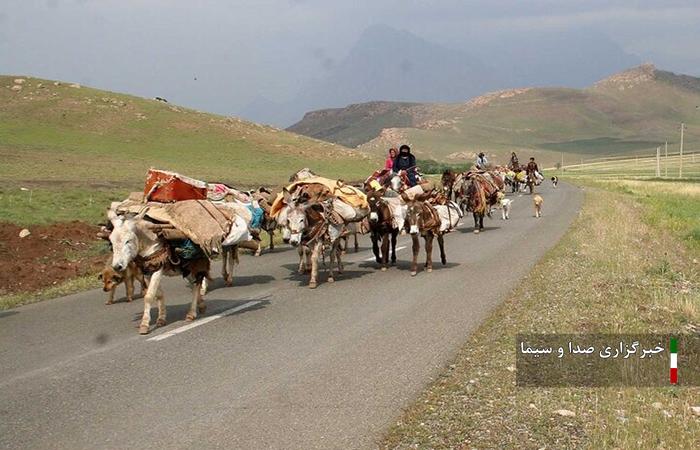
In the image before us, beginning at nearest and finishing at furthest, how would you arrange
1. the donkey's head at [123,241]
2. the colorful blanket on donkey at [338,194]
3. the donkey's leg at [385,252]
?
1. the donkey's head at [123,241]
2. the colorful blanket on donkey at [338,194]
3. the donkey's leg at [385,252]

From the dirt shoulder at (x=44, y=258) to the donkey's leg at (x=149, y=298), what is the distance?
165 inches

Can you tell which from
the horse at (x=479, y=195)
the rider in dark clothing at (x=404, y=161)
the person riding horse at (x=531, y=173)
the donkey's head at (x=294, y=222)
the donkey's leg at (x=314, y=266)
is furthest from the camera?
the person riding horse at (x=531, y=173)

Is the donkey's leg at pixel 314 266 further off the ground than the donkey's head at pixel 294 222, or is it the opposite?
the donkey's head at pixel 294 222

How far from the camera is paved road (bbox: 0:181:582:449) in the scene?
22.1 ft

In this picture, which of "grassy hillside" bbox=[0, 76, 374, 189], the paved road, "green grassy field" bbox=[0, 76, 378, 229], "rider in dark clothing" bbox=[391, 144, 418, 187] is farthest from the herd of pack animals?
"grassy hillside" bbox=[0, 76, 374, 189]

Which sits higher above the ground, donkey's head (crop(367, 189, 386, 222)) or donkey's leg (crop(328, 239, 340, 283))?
donkey's head (crop(367, 189, 386, 222))

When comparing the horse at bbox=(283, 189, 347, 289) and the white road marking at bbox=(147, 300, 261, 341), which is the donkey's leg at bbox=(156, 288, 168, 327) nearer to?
the white road marking at bbox=(147, 300, 261, 341)

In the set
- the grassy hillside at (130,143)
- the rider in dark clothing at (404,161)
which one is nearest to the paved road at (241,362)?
the rider in dark clothing at (404,161)

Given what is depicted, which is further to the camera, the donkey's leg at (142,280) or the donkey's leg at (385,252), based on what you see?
the donkey's leg at (385,252)

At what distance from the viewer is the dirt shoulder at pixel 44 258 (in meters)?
15.9

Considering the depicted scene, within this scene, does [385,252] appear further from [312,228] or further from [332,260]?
[312,228]

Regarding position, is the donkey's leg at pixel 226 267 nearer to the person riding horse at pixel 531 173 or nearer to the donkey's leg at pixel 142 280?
the donkey's leg at pixel 142 280

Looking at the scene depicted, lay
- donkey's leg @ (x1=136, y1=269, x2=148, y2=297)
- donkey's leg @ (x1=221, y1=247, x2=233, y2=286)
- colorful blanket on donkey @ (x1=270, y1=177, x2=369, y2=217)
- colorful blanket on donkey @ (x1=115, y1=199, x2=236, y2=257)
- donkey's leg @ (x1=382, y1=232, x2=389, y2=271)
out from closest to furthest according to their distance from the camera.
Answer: colorful blanket on donkey @ (x1=115, y1=199, x2=236, y2=257), donkey's leg @ (x1=136, y1=269, x2=148, y2=297), donkey's leg @ (x1=221, y1=247, x2=233, y2=286), colorful blanket on donkey @ (x1=270, y1=177, x2=369, y2=217), donkey's leg @ (x1=382, y1=232, x2=389, y2=271)

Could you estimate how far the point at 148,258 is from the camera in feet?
35.3
